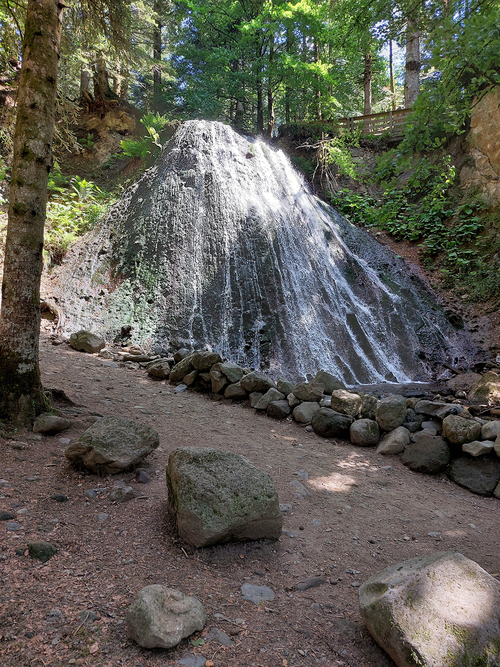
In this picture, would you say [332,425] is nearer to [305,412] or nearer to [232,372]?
[305,412]

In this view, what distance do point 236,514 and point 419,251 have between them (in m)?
11.4

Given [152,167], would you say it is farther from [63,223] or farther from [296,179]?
[296,179]

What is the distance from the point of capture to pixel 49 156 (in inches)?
130

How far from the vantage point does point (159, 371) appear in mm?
5793

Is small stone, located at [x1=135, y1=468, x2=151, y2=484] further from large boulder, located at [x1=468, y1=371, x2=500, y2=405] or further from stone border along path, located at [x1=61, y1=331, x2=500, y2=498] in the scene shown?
large boulder, located at [x1=468, y1=371, x2=500, y2=405]

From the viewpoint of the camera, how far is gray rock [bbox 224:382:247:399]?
5289mm

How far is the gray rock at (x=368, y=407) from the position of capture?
15.1ft

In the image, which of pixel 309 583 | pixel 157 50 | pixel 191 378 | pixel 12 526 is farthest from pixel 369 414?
pixel 157 50

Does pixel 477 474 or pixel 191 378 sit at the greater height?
pixel 191 378

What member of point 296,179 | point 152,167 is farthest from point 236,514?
point 296,179

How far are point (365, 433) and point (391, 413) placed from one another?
1.23 ft

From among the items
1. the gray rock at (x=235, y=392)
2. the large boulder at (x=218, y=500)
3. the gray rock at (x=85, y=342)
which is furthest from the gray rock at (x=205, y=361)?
the large boulder at (x=218, y=500)

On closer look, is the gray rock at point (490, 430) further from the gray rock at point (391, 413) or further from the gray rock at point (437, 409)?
the gray rock at point (391, 413)

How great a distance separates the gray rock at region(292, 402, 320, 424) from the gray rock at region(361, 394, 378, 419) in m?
0.54
